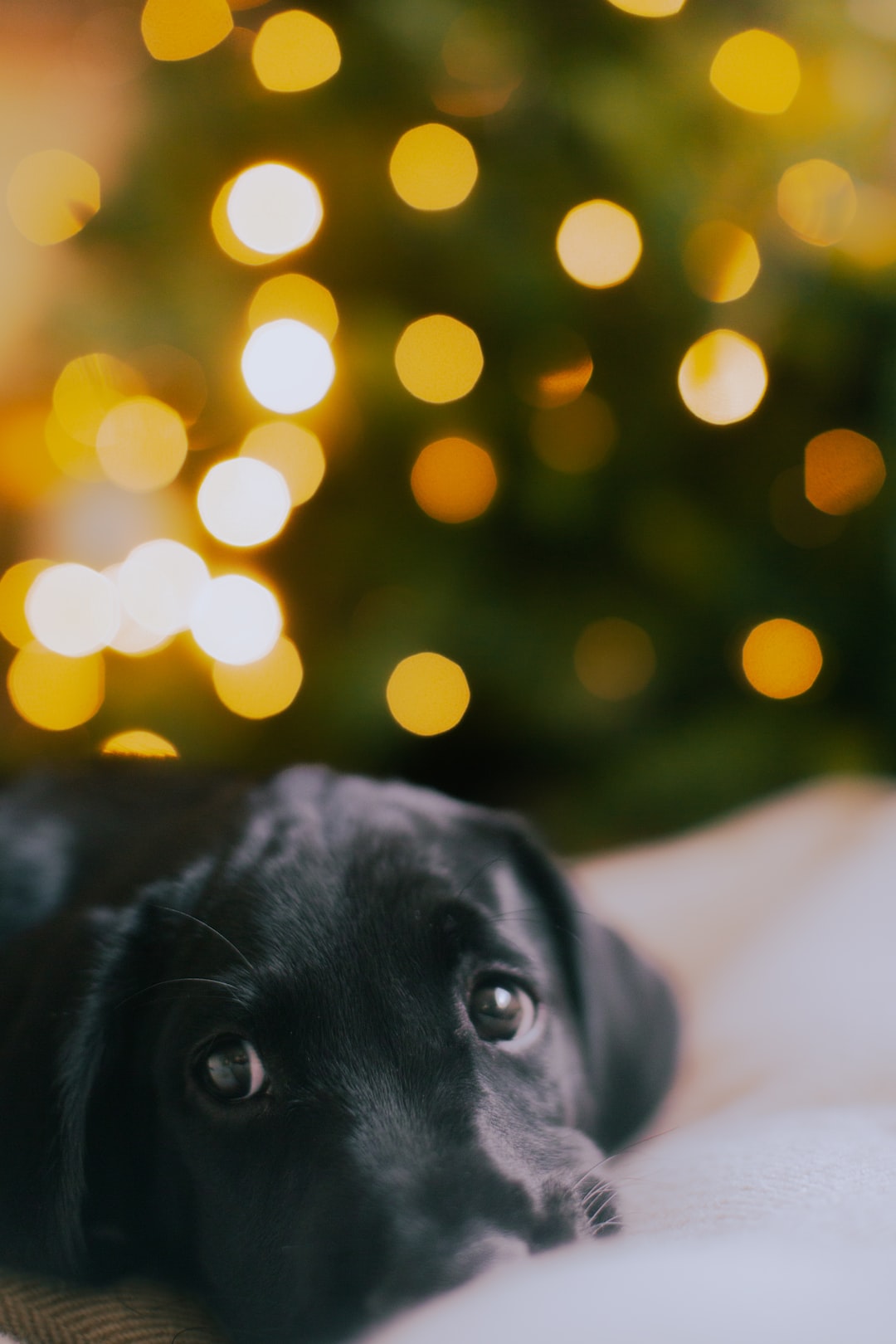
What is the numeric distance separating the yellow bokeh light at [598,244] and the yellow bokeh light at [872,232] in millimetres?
296

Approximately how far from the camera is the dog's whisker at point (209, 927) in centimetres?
67

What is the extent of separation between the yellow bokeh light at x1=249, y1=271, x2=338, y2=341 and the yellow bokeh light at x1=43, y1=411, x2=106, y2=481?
0.30 metres

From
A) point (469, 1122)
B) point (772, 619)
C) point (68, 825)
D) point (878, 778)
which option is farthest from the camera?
point (772, 619)

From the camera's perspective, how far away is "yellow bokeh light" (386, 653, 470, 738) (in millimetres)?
1533

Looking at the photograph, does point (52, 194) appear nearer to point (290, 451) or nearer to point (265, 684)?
point (290, 451)

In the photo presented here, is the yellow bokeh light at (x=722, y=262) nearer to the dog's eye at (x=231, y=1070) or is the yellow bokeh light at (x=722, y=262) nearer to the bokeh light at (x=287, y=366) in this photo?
the bokeh light at (x=287, y=366)

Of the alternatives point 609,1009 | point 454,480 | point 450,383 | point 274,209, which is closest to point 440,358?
point 450,383

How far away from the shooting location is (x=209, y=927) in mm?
701

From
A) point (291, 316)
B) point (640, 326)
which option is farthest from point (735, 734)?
point (291, 316)

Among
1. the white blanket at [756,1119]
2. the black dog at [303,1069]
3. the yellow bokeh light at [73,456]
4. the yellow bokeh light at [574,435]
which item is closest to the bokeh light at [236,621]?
the yellow bokeh light at [73,456]

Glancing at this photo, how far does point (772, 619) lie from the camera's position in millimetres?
1612

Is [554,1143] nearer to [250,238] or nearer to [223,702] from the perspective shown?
[223,702]

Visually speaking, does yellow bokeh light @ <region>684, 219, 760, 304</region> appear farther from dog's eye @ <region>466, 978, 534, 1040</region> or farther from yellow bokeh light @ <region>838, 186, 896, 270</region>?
dog's eye @ <region>466, 978, 534, 1040</region>

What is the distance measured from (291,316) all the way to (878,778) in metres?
1.07
